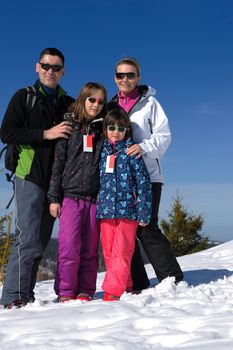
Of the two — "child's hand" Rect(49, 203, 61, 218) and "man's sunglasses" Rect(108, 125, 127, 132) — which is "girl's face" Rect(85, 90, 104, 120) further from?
"child's hand" Rect(49, 203, 61, 218)

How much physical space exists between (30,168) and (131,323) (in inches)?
73.1

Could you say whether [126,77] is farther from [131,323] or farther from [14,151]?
[131,323]

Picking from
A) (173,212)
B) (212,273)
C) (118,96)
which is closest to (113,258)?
(118,96)

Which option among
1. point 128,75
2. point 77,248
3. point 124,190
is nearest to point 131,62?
point 128,75

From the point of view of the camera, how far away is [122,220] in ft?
14.3

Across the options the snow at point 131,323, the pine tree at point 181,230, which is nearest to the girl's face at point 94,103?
the snow at point 131,323

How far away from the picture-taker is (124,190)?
14.2 feet

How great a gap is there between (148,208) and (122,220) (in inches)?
11.3

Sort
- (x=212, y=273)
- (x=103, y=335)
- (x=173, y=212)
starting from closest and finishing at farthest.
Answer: (x=103, y=335) → (x=212, y=273) → (x=173, y=212)

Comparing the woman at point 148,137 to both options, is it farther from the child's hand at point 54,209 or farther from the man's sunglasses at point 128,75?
the child's hand at point 54,209

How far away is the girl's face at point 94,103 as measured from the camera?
4.38 m

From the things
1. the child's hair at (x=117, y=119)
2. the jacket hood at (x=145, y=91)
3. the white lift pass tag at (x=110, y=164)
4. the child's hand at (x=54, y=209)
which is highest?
the jacket hood at (x=145, y=91)

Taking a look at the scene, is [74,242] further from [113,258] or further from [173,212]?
[173,212]

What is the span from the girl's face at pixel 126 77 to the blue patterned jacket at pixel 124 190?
28.9 inches
